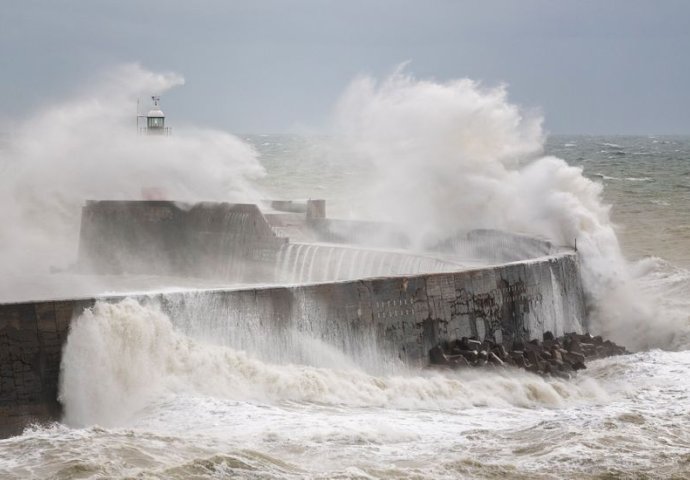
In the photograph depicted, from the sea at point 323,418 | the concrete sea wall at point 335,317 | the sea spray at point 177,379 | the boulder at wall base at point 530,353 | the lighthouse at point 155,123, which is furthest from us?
the lighthouse at point 155,123

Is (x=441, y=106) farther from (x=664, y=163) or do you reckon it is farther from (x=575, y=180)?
(x=664, y=163)

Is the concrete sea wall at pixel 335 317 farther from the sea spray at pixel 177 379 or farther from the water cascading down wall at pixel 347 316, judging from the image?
the sea spray at pixel 177 379

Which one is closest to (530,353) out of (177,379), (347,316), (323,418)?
(347,316)

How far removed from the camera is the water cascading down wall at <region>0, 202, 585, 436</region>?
8406mm

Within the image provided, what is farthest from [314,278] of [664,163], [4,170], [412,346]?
[664,163]

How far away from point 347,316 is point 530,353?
2.58 metres

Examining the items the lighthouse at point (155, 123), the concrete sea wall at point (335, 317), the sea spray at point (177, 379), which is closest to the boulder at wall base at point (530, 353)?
the concrete sea wall at point (335, 317)

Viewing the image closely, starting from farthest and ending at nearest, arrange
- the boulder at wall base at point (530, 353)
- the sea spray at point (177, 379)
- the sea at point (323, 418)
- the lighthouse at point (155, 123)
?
1. the lighthouse at point (155, 123)
2. the boulder at wall base at point (530, 353)
3. the sea spray at point (177, 379)
4. the sea at point (323, 418)

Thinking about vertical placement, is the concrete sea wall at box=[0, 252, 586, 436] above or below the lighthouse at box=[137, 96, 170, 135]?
below

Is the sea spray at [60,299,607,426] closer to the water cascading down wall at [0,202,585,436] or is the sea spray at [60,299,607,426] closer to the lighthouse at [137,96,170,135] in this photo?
the water cascading down wall at [0,202,585,436]

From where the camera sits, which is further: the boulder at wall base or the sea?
the boulder at wall base

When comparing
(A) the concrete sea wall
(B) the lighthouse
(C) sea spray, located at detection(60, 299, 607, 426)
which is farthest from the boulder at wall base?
(B) the lighthouse

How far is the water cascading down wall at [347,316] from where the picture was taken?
27.6 feet

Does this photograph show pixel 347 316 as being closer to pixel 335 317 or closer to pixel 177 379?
pixel 335 317
